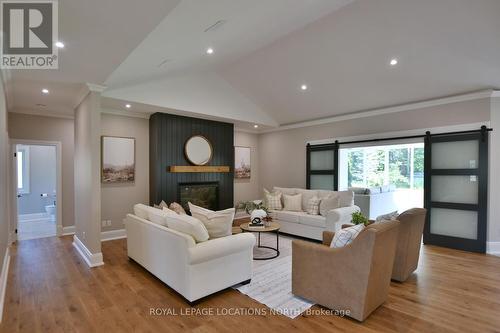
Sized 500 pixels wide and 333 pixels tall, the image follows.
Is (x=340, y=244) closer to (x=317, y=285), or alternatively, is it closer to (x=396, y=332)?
(x=317, y=285)

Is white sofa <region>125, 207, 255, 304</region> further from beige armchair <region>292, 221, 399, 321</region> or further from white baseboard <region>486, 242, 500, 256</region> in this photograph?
white baseboard <region>486, 242, 500, 256</region>

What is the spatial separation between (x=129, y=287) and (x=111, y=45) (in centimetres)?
283

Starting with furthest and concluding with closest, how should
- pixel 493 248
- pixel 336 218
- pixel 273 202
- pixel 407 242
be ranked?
1. pixel 273 202
2. pixel 336 218
3. pixel 493 248
4. pixel 407 242

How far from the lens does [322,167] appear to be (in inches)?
264

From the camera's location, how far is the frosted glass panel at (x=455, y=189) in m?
4.57

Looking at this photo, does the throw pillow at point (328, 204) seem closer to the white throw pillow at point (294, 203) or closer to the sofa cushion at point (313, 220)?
the sofa cushion at point (313, 220)

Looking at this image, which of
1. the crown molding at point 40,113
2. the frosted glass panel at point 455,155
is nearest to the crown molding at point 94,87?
the crown molding at point 40,113

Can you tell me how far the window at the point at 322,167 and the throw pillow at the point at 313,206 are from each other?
1155mm

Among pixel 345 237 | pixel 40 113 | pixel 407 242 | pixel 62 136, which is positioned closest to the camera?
pixel 345 237

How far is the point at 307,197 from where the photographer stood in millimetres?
5875

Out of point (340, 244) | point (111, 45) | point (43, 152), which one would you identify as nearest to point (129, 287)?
point (340, 244)

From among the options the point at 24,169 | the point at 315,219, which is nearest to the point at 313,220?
the point at 315,219

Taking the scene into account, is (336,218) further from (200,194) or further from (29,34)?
(29,34)

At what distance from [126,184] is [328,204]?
4293 millimetres
